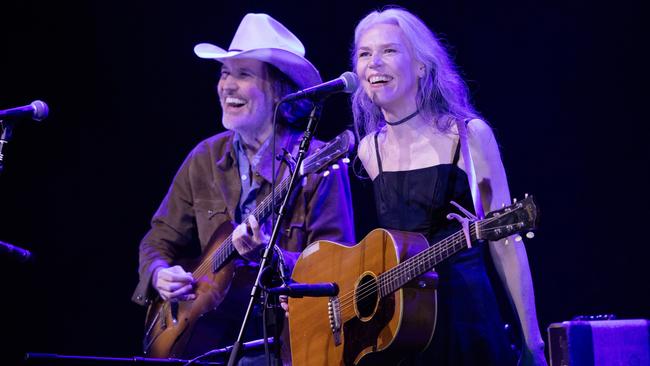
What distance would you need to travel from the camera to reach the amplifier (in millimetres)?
3270

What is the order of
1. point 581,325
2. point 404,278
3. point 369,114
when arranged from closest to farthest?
point 404,278
point 581,325
point 369,114

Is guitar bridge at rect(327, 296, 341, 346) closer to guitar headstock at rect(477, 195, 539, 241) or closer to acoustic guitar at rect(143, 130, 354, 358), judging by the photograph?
acoustic guitar at rect(143, 130, 354, 358)

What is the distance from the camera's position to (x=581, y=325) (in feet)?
10.8

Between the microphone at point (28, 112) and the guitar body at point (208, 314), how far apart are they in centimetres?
119

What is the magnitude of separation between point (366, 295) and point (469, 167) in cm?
72

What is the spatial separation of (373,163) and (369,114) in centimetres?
40

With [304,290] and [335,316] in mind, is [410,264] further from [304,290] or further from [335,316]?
[335,316]

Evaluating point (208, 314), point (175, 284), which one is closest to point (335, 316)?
point (208, 314)

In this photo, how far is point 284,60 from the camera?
4.59 metres

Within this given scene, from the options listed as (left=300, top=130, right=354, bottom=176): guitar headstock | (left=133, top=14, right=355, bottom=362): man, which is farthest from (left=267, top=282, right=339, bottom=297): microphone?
(left=133, top=14, right=355, bottom=362): man

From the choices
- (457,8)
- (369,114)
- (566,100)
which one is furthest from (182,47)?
(566,100)

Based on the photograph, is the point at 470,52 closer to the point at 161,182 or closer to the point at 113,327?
the point at 161,182

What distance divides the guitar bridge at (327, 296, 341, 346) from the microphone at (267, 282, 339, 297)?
11.0 inches

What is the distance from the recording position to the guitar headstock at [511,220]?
2.73 m
